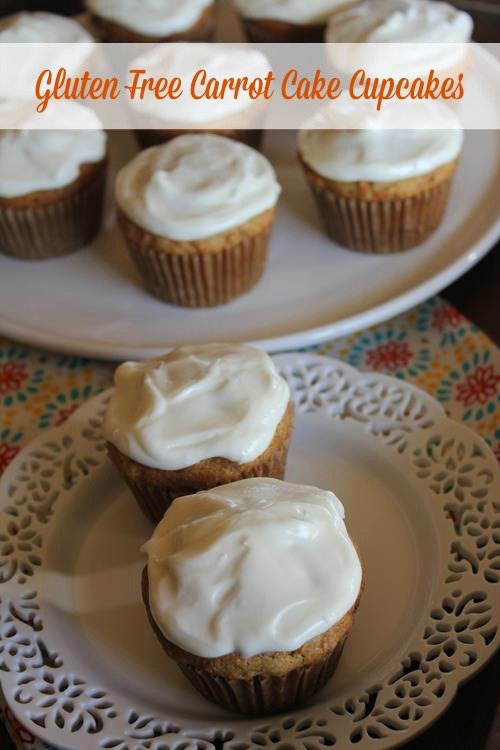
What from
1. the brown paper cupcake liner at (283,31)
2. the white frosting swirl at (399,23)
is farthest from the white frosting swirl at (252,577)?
the brown paper cupcake liner at (283,31)

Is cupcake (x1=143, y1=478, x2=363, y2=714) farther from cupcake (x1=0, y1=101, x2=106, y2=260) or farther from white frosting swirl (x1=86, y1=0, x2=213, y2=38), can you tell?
white frosting swirl (x1=86, y1=0, x2=213, y2=38)

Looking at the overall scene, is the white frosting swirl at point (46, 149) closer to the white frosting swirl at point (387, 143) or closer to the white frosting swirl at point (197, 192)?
the white frosting swirl at point (197, 192)

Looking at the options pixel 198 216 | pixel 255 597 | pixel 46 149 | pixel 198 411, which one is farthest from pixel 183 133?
pixel 255 597

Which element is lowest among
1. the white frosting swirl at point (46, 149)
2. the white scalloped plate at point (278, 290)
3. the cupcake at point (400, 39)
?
the white scalloped plate at point (278, 290)

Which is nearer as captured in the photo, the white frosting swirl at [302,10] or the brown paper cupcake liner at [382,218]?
the brown paper cupcake liner at [382,218]

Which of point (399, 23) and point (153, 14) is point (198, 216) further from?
point (153, 14)
